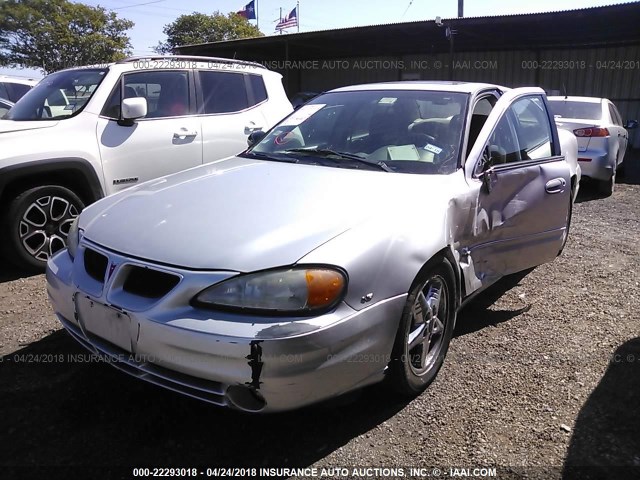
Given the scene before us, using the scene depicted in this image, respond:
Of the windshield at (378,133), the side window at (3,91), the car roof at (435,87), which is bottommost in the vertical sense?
the windshield at (378,133)

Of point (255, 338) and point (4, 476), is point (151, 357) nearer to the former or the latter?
point (255, 338)

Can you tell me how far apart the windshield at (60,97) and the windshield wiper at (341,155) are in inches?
103

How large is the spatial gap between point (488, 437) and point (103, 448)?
174cm

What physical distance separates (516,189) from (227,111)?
358cm

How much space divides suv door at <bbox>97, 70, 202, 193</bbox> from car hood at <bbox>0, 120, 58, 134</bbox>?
0.42 m

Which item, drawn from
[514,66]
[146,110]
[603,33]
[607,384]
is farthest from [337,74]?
[607,384]

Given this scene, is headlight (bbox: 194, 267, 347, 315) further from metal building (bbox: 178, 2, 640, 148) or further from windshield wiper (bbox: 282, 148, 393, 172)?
metal building (bbox: 178, 2, 640, 148)

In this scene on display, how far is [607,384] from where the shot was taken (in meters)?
2.98

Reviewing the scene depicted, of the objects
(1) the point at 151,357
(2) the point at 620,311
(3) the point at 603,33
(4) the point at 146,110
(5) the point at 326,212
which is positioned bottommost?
(2) the point at 620,311

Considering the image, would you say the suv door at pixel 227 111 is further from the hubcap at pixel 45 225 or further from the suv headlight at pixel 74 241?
the suv headlight at pixel 74 241

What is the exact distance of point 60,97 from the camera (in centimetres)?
521

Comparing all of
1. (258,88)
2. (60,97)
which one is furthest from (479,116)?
(60,97)

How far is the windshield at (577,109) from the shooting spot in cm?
874

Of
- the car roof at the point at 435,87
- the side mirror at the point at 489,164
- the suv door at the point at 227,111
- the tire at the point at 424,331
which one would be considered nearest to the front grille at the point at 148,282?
the tire at the point at 424,331
